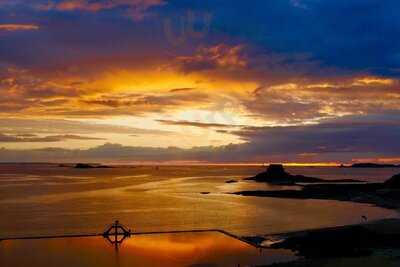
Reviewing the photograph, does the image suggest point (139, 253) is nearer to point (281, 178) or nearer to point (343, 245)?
point (343, 245)

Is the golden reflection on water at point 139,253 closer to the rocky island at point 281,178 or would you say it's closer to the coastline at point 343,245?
the coastline at point 343,245

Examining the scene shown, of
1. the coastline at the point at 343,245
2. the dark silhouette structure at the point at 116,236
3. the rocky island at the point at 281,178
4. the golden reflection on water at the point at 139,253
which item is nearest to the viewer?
the coastline at the point at 343,245

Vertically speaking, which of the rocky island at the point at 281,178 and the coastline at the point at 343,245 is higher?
the rocky island at the point at 281,178

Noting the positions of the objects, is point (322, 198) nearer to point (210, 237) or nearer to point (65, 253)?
point (210, 237)

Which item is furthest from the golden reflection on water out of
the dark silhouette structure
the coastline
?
the coastline

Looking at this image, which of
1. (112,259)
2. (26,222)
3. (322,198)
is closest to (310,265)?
(112,259)

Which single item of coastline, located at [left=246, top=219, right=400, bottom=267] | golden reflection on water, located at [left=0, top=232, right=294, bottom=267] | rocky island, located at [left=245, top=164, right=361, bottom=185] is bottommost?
golden reflection on water, located at [left=0, top=232, right=294, bottom=267]

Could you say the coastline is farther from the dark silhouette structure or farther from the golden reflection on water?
the dark silhouette structure

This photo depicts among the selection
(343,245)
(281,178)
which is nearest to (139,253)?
(343,245)

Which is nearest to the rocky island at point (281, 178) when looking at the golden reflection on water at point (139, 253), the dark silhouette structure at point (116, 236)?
the dark silhouette structure at point (116, 236)

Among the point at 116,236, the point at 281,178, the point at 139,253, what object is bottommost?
the point at 139,253
